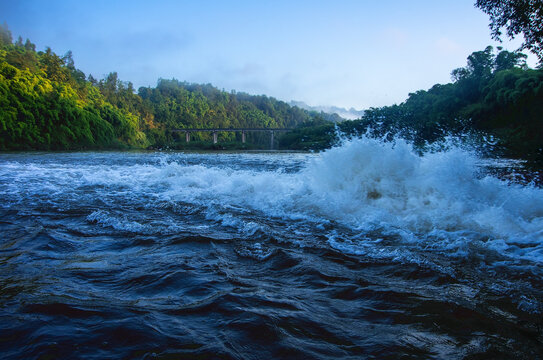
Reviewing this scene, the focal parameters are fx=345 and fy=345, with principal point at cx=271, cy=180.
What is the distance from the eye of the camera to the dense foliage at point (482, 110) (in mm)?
30141

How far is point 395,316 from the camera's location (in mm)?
2336

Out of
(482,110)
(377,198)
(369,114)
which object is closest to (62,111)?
(369,114)

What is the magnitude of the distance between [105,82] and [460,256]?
413ft

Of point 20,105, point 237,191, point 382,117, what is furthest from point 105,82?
point 237,191

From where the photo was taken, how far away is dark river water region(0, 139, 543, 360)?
198 cm

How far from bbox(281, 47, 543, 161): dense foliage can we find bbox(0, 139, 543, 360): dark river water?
43.6ft

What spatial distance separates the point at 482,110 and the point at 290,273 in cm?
4234

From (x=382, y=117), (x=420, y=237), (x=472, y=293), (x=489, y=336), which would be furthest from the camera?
(x=382, y=117)

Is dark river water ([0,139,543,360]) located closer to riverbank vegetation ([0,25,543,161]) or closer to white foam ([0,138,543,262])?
white foam ([0,138,543,262])

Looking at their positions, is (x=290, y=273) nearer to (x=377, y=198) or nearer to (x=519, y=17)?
(x=377, y=198)

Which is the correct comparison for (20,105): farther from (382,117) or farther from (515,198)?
(515,198)

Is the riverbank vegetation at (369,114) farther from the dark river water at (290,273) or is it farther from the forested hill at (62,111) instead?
the dark river water at (290,273)

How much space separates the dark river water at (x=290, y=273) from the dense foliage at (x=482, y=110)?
524 inches

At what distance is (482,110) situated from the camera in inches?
1486
